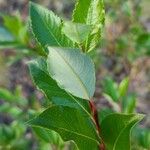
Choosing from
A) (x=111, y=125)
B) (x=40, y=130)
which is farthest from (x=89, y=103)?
(x=40, y=130)

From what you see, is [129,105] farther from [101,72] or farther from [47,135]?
[101,72]

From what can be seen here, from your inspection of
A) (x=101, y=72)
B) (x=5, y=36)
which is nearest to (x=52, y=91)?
(x=5, y=36)

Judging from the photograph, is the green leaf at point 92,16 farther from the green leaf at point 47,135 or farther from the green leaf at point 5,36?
the green leaf at point 5,36

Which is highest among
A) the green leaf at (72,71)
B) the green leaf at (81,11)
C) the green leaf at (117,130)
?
the green leaf at (81,11)

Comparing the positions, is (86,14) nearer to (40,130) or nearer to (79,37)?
(79,37)

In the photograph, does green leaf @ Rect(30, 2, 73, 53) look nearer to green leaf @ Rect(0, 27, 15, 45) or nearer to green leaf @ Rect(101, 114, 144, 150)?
green leaf @ Rect(101, 114, 144, 150)

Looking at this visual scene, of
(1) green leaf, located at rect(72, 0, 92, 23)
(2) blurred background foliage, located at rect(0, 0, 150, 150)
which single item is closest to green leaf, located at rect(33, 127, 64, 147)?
(2) blurred background foliage, located at rect(0, 0, 150, 150)

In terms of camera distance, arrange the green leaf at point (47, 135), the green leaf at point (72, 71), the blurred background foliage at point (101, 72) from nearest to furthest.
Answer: the green leaf at point (72, 71) < the green leaf at point (47, 135) < the blurred background foliage at point (101, 72)

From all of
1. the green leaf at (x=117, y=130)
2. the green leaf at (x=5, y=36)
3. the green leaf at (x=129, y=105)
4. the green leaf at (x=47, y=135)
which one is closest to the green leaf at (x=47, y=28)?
the green leaf at (x=117, y=130)
